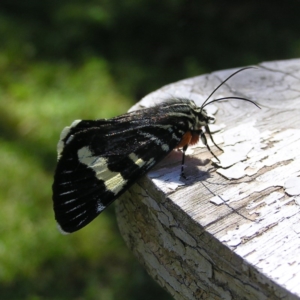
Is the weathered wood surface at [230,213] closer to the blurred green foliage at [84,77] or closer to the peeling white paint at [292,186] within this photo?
the peeling white paint at [292,186]

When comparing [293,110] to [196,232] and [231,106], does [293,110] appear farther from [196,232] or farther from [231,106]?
[196,232]

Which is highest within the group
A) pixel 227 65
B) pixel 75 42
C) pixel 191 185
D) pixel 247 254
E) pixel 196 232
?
pixel 75 42

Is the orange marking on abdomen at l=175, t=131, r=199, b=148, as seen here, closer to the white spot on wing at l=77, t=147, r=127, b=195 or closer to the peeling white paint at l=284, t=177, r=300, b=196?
the white spot on wing at l=77, t=147, r=127, b=195

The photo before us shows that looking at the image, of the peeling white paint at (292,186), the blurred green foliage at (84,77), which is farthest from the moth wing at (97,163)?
the blurred green foliage at (84,77)

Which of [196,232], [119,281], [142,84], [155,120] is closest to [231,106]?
[155,120]

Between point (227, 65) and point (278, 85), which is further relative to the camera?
point (227, 65)

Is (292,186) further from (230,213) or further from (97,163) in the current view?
(97,163)
